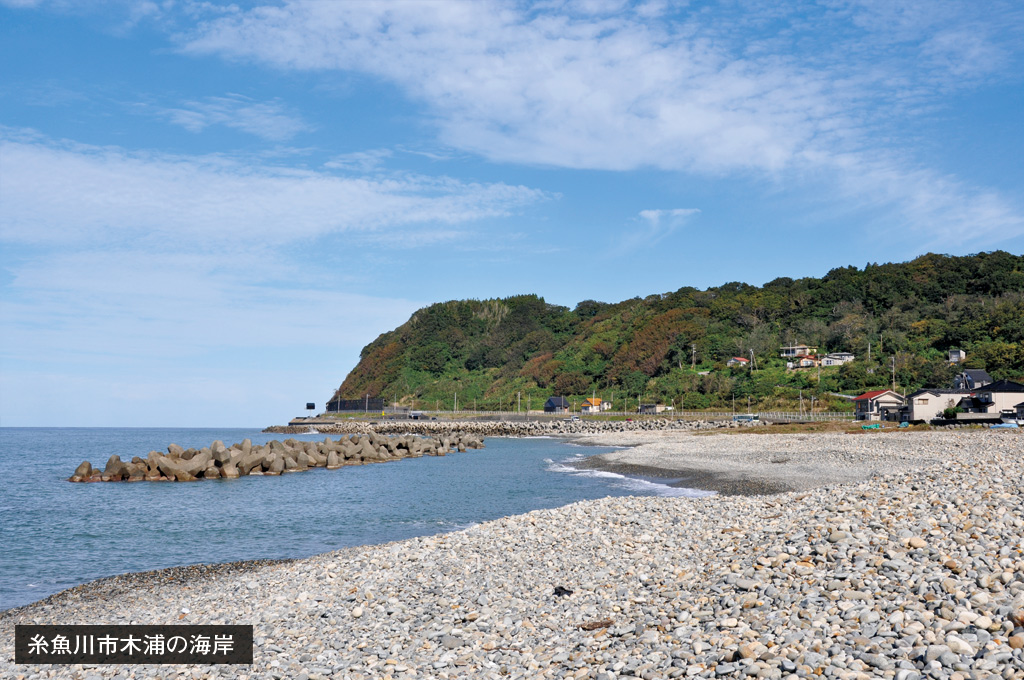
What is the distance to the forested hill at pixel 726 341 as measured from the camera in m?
91.0

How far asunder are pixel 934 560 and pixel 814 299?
129 m

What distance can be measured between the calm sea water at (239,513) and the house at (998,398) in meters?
45.3

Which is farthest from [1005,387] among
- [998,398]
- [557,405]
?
[557,405]

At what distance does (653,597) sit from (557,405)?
120 meters

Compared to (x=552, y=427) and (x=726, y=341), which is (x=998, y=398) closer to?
(x=552, y=427)

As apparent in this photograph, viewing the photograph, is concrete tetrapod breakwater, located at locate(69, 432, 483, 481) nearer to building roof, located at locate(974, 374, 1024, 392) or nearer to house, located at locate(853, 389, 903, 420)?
house, located at locate(853, 389, 903, 420)

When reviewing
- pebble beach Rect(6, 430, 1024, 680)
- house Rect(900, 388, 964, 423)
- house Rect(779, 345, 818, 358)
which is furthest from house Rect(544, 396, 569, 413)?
pebble beach Rect(6, 430, 1024, 680)

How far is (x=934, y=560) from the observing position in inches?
333

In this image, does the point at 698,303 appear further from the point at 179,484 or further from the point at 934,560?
the point at 934,560

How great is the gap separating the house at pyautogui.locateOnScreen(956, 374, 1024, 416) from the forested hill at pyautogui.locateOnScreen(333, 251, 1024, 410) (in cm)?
1843

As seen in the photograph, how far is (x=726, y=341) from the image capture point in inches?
4751

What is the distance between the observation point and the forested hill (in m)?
91.0

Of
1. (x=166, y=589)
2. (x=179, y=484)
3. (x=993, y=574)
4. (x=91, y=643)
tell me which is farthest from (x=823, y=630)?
(x=179, y=484)

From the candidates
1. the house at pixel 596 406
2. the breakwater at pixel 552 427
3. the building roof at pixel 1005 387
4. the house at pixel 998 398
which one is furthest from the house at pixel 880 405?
the house at pixel 596 406
